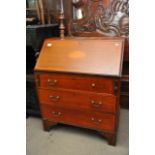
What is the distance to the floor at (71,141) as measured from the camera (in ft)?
5.92

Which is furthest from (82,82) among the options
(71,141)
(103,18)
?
(103,18)

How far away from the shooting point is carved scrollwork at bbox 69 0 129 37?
2199mm

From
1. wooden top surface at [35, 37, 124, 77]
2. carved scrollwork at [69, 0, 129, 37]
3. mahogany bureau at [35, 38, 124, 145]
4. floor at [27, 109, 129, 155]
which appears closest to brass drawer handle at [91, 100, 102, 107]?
mahogany bureau at [35, 38, 124, 145]

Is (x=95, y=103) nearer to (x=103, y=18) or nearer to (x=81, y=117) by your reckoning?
(x=81, y=117)

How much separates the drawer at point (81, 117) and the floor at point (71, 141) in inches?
6.4

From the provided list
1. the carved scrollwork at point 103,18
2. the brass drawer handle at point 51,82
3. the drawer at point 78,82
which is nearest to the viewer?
the drawer at point 78,82

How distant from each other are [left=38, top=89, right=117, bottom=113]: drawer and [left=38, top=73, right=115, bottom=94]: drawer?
0.15 feet

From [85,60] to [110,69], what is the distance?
0.87 feet

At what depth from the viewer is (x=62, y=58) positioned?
75.0 inches

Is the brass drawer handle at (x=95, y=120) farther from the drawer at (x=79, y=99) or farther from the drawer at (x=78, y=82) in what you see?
the drawer at (x=78, y=82)

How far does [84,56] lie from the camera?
183cm

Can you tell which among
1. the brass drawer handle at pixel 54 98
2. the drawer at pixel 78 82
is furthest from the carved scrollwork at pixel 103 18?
the brass drawer handle at pixel 54 98

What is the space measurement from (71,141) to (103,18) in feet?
4.59
